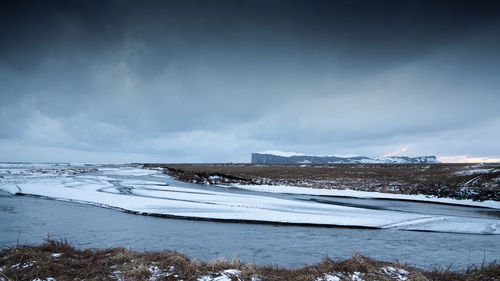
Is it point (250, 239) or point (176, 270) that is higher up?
point (176, 270)

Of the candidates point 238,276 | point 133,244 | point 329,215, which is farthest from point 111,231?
point 329,215

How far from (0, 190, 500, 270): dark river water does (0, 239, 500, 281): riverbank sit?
5.43 feet

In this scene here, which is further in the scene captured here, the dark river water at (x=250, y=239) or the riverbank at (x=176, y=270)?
the dark river water at (x=250, y=239)

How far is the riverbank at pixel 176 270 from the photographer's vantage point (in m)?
4.91

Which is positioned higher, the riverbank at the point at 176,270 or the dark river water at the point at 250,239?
the riverbank at the point at 176,270

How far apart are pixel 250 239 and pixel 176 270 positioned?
484 cm

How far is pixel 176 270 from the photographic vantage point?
5266 mm

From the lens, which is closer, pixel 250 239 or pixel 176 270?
pixel 176 270

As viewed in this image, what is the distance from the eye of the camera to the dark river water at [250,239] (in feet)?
26.0

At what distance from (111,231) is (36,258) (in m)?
5.04

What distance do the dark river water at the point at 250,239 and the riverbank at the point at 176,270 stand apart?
5.43 feet

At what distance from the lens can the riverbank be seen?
4914 mm

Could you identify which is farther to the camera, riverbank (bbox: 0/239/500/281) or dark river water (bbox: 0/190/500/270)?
dark river water (bbox: 0/190/500/270)

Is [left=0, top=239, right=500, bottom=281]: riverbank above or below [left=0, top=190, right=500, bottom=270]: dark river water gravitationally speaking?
above
